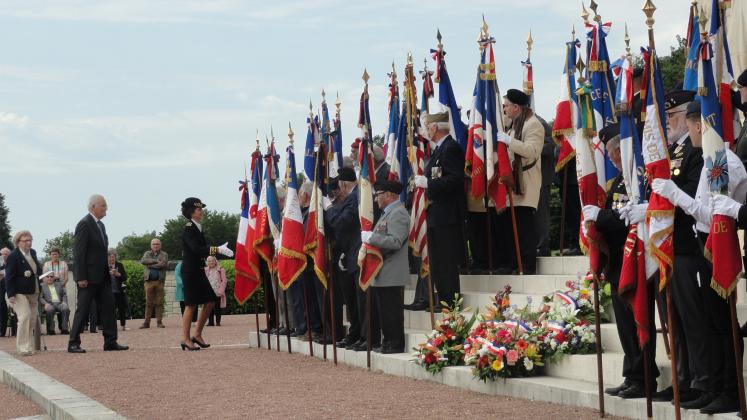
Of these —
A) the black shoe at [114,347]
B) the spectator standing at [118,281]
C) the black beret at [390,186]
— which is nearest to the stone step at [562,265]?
the black beret at [390,186]

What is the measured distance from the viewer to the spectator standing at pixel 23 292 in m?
16.6

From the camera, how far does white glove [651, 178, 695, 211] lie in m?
7.11

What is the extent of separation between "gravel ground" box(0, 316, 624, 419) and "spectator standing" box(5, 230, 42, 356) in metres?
0.38

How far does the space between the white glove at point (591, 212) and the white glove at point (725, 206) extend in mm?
1430

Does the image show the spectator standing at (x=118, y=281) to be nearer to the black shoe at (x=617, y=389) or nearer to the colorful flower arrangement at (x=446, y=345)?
the colorful flower arrangement at (x=446, y=345)

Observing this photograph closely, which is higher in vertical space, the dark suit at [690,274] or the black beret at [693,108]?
the black beret at [693,108]

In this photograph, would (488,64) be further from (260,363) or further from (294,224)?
(260,363)

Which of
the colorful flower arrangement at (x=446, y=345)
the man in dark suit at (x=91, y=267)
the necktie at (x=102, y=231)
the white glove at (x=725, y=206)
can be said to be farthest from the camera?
the necktie at (x=102, y=231)

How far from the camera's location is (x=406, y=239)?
1267 centimetres

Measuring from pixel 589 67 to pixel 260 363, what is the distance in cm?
561

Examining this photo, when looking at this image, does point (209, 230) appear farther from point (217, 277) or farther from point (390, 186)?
point (390, 186)

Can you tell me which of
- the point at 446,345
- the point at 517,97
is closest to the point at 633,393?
the point at 446,345

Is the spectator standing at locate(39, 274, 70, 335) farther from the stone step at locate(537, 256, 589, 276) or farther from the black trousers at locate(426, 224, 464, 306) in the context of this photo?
the stone step at locate(537, 256, 589, 276)

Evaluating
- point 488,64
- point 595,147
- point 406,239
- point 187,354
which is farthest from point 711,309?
point 187,354
